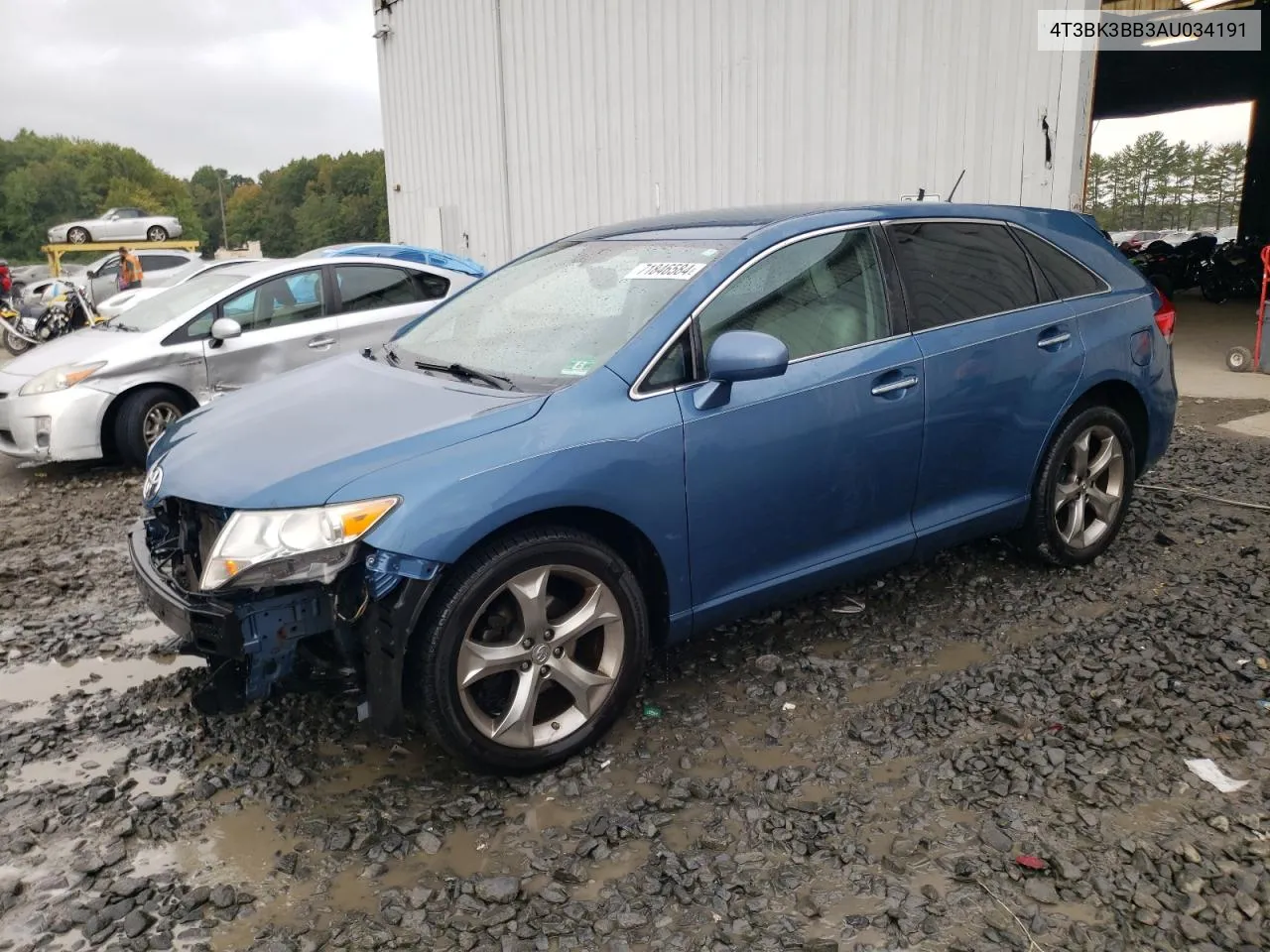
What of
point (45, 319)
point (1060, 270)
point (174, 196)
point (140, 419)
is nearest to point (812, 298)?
point (1060, 270)

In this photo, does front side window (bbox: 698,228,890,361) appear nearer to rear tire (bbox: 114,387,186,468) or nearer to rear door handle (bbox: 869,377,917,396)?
rear door handle (bbox: 869,377,917,396)

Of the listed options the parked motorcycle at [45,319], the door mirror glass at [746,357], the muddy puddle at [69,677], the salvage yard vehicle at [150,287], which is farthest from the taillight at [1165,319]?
the parked motorcycle at [45,319]

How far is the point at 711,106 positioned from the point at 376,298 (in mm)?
4705

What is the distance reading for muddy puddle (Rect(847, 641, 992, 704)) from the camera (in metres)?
3.43

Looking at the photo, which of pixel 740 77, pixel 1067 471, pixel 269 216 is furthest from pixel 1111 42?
pixel 269 216

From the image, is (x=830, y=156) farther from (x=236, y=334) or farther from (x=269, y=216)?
(x=269, y=216)

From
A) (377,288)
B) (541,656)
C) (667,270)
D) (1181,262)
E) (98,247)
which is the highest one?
(98,247)

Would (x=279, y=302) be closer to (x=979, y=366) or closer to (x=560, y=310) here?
(x=560, y=310)

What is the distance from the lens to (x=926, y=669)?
3.61 m

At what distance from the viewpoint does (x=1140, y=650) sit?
3.64 metres

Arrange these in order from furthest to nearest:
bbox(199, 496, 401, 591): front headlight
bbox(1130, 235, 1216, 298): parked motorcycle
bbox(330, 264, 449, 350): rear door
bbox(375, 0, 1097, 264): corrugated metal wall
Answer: bbox(1130, 235, 1216, 298): parked motorcycle → bbox(375, 0, 1097, 264): corrugated metal wall → bbox(330, 264, 449, 350): rear door → bbox(199, 496, 401, 591): front headlight

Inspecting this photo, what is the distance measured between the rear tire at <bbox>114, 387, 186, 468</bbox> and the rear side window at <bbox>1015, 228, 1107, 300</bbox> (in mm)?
5704

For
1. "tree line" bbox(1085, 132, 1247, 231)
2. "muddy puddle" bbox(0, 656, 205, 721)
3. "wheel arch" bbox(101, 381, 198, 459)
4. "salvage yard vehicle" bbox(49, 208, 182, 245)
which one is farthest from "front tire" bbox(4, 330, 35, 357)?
"tree line" bbox(1085, 132, 1247, 231)

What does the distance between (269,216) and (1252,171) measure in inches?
4286
